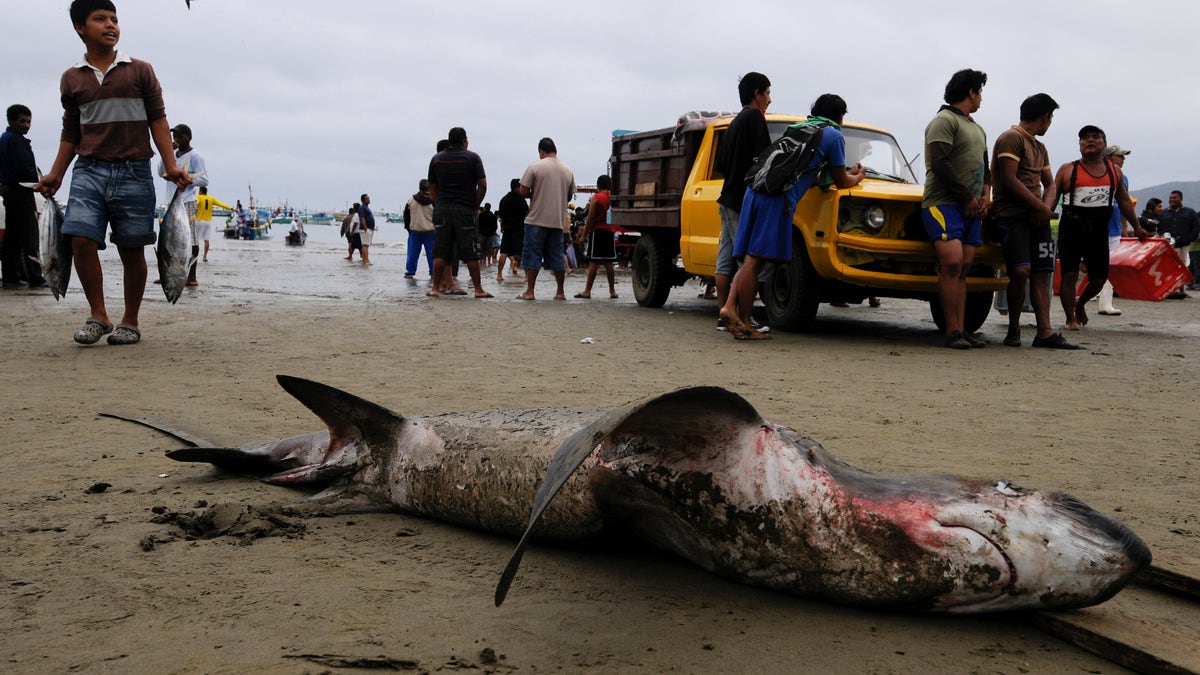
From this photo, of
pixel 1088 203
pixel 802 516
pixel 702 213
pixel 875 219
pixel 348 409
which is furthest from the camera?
pixel 702 213

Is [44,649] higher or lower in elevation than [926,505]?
lower

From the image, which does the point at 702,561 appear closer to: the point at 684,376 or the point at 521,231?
the point at 684,376

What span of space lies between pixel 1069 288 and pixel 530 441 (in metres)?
8.06

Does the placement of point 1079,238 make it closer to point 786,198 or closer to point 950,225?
point 950,225

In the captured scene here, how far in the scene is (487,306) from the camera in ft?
35.5

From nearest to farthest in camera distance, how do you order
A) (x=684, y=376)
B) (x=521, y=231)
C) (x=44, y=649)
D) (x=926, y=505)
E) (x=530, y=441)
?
(x=44, y=649)
(x=926, y=505)
(x=530, y=441)
(x=684, y=376)
(x=521, y=231)

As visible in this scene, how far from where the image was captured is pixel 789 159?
719 cm

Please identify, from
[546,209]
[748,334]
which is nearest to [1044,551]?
[748,334]

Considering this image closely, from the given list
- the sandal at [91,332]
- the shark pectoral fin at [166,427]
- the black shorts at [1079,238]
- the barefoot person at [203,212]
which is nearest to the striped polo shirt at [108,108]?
the sandal at [91,332]

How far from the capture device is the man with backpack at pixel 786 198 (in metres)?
7.29

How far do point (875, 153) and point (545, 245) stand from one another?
448 cm

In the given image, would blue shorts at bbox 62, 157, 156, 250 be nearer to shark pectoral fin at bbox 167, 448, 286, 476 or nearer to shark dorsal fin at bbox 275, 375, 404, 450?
shark pectoral fin at bbox 167, 448, 286, 476

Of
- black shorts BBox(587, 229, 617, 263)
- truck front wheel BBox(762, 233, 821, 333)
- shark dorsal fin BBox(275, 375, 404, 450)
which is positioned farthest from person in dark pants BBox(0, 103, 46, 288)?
shark dorsal fin BBox(275, 375, 404, 450)

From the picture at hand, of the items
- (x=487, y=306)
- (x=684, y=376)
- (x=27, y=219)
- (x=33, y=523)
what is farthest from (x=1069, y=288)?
(x=27, y=219)
